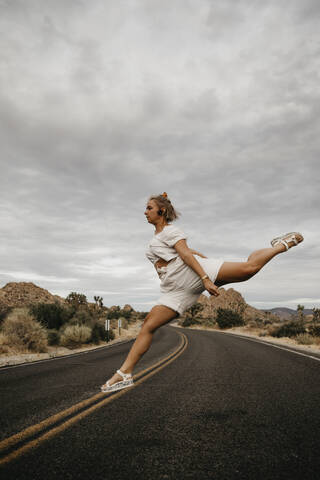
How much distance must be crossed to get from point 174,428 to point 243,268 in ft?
6.58

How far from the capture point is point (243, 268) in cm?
305

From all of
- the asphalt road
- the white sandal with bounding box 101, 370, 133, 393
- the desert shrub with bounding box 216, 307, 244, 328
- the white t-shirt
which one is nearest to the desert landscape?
the desert shrub with bounding box 216, 307, 244, 328

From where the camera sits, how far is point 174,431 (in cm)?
339

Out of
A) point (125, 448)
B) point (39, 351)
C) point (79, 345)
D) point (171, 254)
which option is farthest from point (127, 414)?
point (79, 345)

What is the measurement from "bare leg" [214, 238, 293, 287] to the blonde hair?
0.81 metres

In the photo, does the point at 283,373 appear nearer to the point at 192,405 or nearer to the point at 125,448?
the point at 192,405

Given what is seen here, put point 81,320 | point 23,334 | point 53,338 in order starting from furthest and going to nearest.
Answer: point 81,320, point 53,338, point 23,334

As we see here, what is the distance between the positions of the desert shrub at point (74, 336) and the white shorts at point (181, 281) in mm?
15664

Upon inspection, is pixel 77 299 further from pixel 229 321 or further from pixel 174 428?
pixel 174 428

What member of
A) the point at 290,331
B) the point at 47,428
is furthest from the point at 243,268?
the point at 290,331

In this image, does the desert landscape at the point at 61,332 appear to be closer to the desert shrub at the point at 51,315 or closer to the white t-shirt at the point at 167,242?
the desert shrub at the point at 51,315

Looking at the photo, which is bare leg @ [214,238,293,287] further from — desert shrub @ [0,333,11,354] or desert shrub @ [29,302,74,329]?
desert shrub @ [29,302,74,329]

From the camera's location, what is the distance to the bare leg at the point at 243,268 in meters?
3.05

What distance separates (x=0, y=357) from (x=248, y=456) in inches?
456
